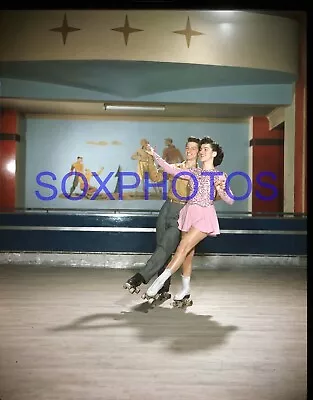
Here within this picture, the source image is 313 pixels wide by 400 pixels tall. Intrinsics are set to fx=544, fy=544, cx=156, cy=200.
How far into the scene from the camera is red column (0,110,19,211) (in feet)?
40.1

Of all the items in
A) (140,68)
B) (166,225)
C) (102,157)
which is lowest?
(166,225)

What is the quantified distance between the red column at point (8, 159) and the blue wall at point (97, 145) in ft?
1.37

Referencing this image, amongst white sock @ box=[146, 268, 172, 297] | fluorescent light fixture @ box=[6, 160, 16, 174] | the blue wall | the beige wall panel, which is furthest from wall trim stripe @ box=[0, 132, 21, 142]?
white sock @ box=[146, 268, 172, 297]

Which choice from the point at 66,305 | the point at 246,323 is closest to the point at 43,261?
the point at 66,305

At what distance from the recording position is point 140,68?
8352mm

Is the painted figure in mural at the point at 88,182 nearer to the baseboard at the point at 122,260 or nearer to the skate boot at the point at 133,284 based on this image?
the baseboard at the point at 122,260

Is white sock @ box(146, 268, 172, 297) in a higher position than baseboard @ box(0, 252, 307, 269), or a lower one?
higher

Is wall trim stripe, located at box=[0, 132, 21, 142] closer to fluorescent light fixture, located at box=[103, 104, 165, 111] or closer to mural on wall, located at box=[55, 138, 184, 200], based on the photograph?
mural on wall, located at box=[55, 138, 184, 200]

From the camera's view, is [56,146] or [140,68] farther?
[56,146]

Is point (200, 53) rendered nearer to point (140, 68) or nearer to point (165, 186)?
point (140, 68)

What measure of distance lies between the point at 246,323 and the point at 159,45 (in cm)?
467

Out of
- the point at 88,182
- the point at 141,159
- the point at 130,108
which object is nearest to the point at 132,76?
the point at 130,108

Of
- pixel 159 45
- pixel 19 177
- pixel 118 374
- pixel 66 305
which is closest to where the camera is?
pixel 118 374

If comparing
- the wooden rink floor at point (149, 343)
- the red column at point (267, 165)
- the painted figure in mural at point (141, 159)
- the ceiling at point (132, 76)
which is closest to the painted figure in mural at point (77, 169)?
the painted figure in mural at point (141, 159)
